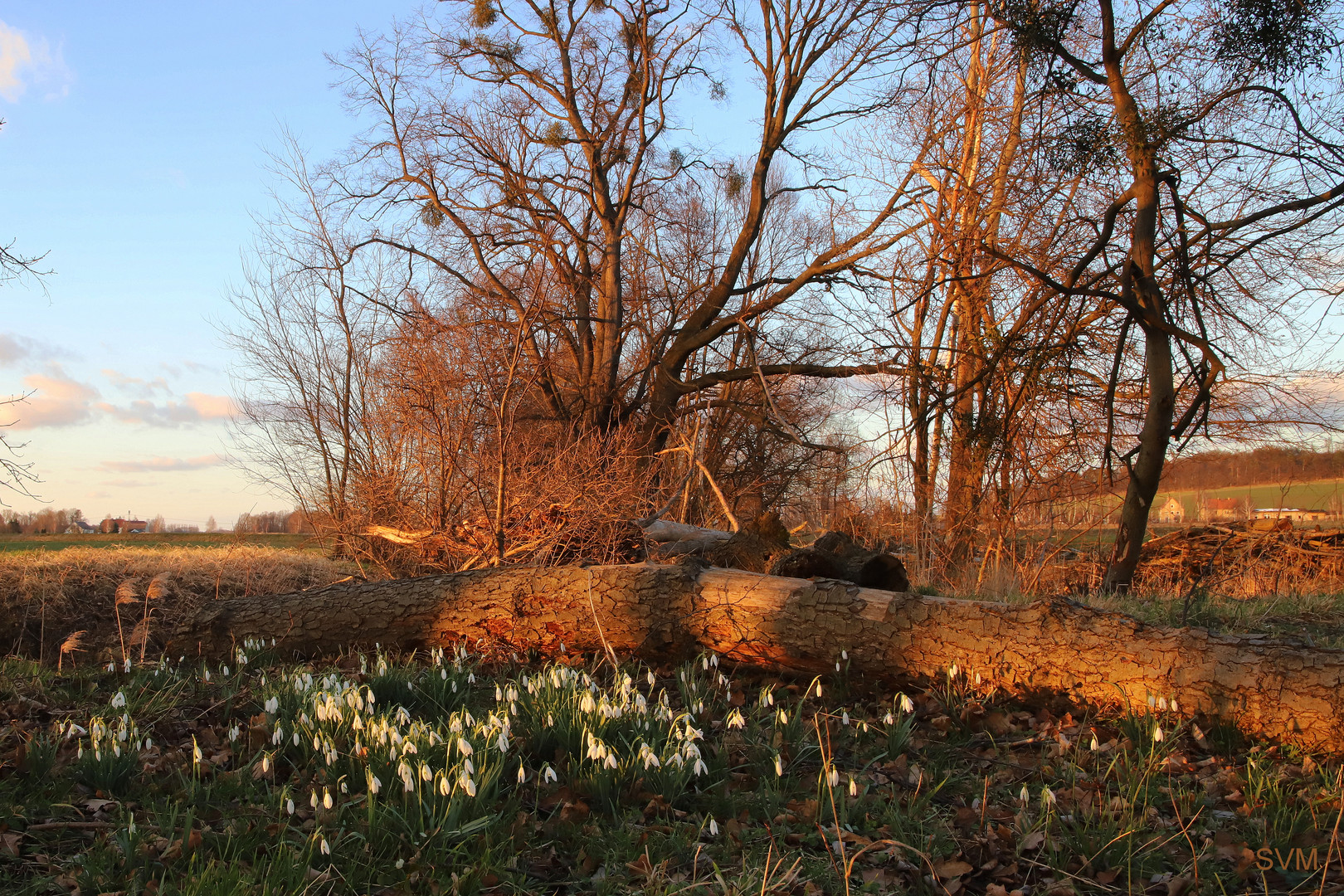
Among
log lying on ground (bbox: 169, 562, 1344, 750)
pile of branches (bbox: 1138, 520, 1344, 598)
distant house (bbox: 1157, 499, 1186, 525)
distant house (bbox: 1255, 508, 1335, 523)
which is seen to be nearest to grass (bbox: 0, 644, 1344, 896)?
log lying on ground (bbox: 169, 562, 1344, 750)

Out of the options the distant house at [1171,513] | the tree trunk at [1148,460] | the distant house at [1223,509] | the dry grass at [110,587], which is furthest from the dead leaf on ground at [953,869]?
the distant house at [1171,513]

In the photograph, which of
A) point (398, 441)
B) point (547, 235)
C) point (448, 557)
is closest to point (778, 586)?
point (448, 557)

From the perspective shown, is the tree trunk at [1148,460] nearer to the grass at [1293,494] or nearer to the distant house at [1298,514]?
the grass at [1293,494]

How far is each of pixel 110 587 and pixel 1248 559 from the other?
49.4 ft

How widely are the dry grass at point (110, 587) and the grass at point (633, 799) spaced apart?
6514 millimetres

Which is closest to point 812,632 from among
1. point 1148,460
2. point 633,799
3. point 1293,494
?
point 633,799

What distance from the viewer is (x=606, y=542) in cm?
895

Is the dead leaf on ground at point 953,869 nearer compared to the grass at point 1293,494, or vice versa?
the dead leaf on ground at point 953,869

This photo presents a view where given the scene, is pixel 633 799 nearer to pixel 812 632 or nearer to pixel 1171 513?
pixel 812 632

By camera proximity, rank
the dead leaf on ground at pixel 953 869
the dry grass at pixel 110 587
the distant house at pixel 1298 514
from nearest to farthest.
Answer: the dead leaf on ground at pixel 953 869 → the dry grass at pixel 110 587 → the distant house at pixel 1298 514

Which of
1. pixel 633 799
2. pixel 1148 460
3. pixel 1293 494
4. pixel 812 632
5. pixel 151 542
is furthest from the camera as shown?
pixel 151 542

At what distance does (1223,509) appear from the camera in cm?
1581

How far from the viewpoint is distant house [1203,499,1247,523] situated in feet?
49.1

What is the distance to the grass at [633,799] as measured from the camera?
279 cm
